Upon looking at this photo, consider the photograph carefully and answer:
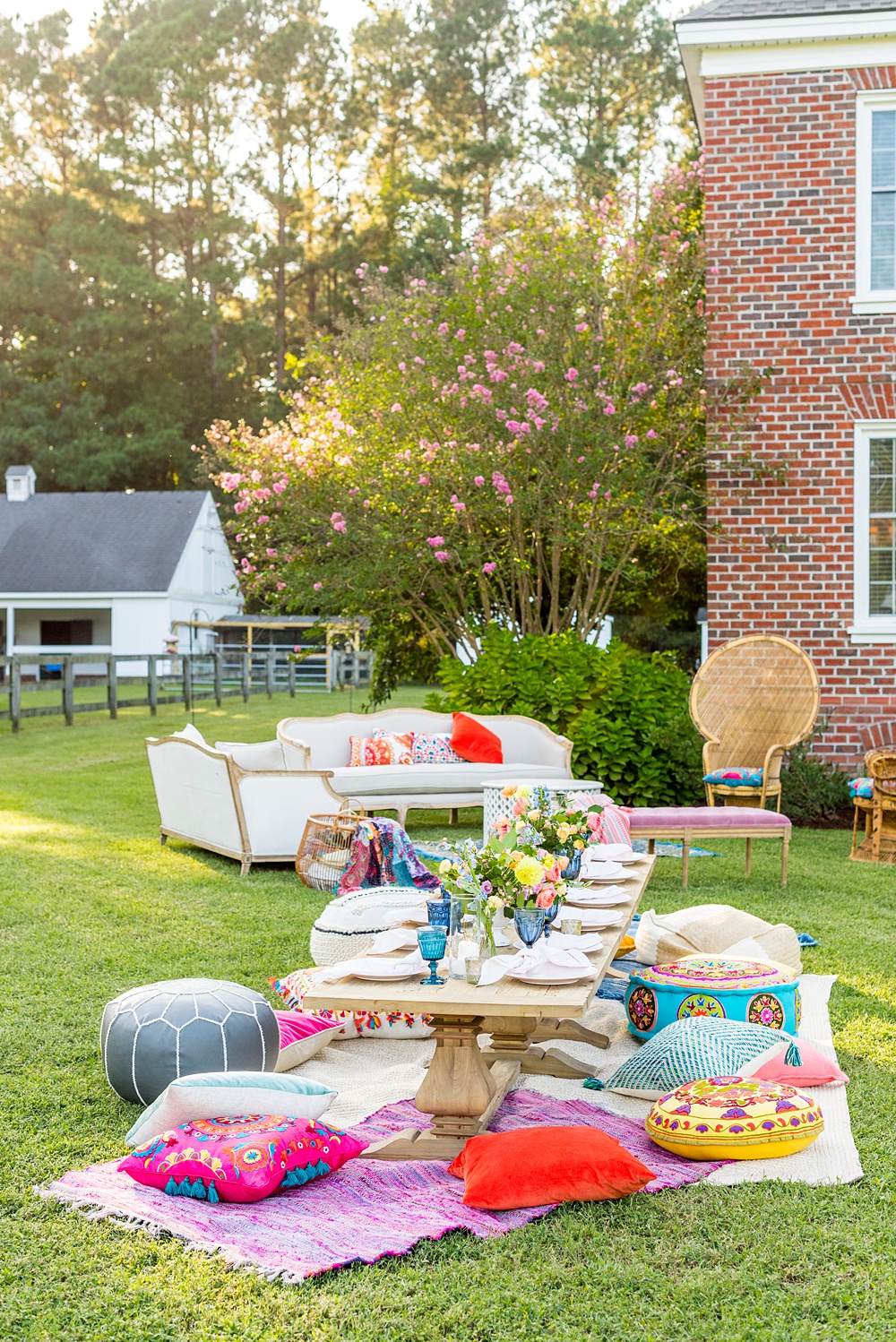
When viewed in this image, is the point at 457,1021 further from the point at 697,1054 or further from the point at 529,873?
the point at 697,1054

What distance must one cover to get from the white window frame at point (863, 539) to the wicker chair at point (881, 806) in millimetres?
1696

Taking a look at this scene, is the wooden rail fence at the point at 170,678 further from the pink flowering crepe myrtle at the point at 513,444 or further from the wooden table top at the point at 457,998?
the wooden table top at the point at 457,998

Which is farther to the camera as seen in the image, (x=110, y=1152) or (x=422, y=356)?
(x=422, y=356)

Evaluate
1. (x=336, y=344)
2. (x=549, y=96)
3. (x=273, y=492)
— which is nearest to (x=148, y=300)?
(x=549, y=96)

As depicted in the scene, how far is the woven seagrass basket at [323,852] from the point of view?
25.0 ft

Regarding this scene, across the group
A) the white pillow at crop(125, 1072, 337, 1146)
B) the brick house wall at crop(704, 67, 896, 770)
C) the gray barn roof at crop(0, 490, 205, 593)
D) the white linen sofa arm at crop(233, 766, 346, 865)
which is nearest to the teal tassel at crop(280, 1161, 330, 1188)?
the white pillow at crop(125, 1072, 337, 1146)

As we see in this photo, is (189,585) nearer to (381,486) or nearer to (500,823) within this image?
(381,486)

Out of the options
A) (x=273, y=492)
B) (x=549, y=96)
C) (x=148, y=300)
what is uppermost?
(x=549, y=96)

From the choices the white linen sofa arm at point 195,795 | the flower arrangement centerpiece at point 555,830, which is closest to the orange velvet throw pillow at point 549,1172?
the flower arrangement centerpiece at point 555,830

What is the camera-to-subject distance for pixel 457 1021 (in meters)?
3.85

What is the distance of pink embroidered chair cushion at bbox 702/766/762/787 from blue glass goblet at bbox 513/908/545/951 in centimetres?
521

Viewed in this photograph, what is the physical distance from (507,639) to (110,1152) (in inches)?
311

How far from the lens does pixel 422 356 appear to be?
1191cm

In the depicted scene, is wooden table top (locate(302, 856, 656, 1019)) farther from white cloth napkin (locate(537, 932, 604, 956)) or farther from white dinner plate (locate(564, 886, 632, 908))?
white dinner plate (locate(564, 886, 632, 908))
